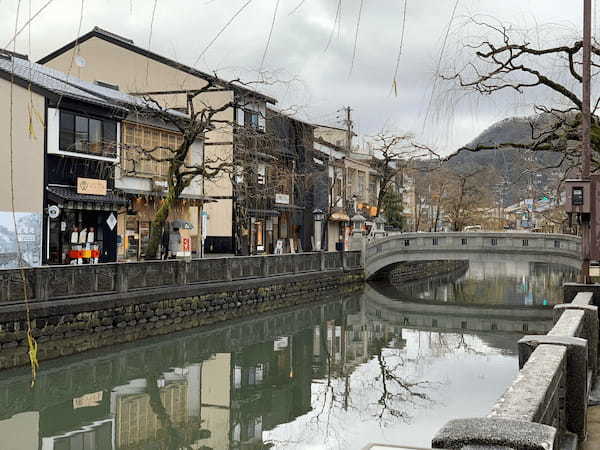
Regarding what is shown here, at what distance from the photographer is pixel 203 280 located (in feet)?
74.1

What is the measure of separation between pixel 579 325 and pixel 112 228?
21.1 metres

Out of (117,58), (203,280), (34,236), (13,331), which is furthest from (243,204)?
(13,331)

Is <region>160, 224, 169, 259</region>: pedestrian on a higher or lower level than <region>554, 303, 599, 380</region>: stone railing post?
higher

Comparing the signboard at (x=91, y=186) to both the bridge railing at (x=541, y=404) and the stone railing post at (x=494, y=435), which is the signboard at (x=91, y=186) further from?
the stone railing post at (x=494, y=435)

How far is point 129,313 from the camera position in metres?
18.4

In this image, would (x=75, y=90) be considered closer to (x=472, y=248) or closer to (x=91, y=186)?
(x=91, y=186)

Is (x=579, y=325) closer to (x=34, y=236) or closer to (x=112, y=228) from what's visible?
(x=34, y=236)

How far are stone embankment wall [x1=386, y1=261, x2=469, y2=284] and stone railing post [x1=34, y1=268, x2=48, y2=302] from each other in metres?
26.6

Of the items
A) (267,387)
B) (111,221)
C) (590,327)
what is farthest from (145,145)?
(590,327)

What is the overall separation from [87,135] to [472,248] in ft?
63.2

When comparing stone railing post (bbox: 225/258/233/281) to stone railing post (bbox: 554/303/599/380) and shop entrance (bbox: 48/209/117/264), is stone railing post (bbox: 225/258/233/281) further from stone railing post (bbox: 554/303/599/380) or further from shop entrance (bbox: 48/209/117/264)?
stone railing post (bbox: 554/303/599/380)

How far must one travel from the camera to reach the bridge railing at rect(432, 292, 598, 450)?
324 cm

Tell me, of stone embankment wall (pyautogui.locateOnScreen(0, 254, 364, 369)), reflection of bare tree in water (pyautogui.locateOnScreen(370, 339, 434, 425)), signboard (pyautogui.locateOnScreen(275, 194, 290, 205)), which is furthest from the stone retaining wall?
signboard (pyautogui.locateOnScreen(275, 194, 290, 205))

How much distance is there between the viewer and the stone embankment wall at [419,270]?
43306mm
